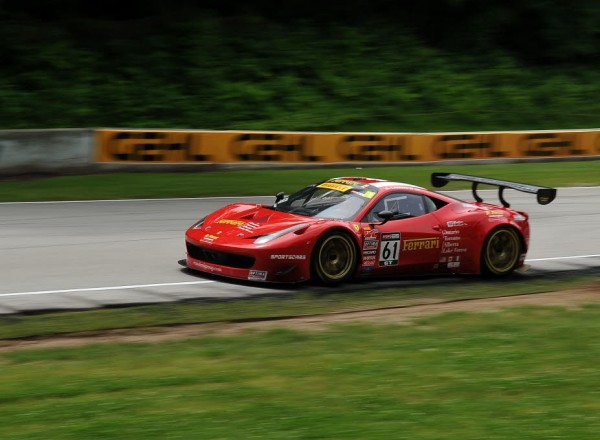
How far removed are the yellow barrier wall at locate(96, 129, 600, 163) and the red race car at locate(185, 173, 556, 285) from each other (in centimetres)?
930

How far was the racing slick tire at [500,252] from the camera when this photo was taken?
13.0m

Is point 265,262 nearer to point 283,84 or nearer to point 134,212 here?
point 134,212

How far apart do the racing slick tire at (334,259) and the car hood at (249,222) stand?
268 millimetres

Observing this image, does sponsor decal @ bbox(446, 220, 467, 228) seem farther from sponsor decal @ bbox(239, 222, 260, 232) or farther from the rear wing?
sponsor decal @ bbox(239, 222, 260, 232)

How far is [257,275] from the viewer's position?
37.2 ft

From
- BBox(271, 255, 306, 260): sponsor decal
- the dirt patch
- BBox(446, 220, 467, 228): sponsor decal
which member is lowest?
the dirt patch

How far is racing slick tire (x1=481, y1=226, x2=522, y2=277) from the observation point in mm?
13023

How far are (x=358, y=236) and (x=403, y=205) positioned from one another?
981 mm

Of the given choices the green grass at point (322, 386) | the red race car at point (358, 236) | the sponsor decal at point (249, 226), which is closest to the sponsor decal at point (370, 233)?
the red race car at point (358, 236)

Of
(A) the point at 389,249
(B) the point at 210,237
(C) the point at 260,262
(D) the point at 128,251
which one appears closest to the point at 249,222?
(B) the point at 210,237

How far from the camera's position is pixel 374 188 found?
12320 mm

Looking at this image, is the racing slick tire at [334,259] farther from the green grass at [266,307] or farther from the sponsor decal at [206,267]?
the sponsor decal at [206,267]

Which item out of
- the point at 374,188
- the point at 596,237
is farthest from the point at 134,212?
the point at 596,237

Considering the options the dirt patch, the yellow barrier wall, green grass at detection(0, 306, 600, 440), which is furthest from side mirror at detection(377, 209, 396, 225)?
the yellow barrier wall
